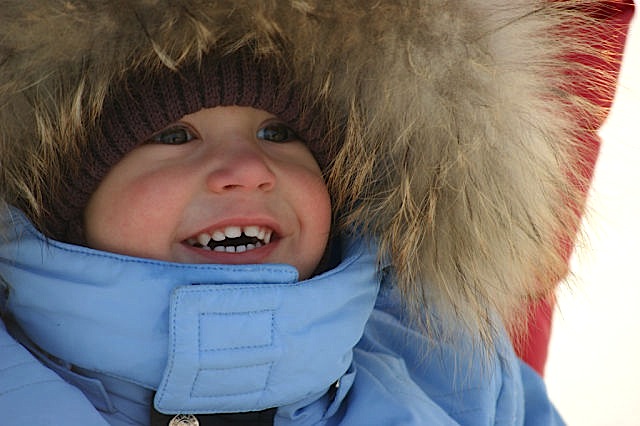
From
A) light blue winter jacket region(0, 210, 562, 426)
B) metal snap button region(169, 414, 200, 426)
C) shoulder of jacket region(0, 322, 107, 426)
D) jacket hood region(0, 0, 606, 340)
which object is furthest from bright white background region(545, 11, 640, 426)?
shoulder of jacket region(0, 322, 107, 426)

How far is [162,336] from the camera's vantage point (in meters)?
0.88

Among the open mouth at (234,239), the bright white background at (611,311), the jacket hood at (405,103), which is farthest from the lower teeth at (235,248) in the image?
the bright white background at (611,311)

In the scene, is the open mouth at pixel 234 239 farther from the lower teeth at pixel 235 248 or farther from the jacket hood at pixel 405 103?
the jacket hood at pixel 405 103

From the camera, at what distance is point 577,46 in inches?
39.4

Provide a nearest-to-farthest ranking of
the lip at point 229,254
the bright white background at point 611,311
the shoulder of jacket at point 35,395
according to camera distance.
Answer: the shoulder of jacket at point 35,395 → the lip at point 229,254 → the bright white background at point 611,311

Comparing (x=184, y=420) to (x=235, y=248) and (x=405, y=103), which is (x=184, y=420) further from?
(x=405, y=103)

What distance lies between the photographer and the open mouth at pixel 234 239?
0.96 metres

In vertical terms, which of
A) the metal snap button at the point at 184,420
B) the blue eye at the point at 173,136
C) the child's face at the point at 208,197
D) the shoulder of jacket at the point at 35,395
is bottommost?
the metal snap button at the point at 184,420

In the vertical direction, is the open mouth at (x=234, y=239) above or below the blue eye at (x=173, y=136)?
below

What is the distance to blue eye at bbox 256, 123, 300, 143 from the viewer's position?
0.99 metres

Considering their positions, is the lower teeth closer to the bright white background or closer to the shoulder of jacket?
the shoulder of jacket

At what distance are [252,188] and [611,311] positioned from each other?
1.38 metres

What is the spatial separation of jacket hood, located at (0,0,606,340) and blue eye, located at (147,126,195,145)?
0.08 meters

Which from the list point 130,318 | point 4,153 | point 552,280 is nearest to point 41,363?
point 130,318
